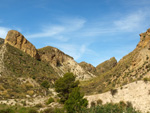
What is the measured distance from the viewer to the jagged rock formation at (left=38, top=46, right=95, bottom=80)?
324 ft

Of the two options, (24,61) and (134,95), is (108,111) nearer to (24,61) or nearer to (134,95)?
(134,95)

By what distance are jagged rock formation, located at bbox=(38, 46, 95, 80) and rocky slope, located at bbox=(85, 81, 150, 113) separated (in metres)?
67.4

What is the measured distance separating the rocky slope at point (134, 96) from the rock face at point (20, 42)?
6600 centimetres

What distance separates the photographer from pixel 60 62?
355 ft

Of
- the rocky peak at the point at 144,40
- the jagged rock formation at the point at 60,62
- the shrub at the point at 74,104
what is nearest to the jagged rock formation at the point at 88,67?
the jagged rock formation at the point at 60,62

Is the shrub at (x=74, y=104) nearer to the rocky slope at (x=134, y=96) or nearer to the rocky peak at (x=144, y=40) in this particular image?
the rocky slope at (x=134, y=96)

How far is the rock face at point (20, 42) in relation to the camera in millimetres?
85250

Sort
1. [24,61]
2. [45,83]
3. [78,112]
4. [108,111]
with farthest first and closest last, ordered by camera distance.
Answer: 1. [24,61]
2. [45,83]
3. [78,112]
4. [108,111]

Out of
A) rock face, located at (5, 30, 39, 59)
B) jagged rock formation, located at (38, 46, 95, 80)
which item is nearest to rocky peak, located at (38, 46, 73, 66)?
jagged rock formation, located at (38, 46, 95, 80)

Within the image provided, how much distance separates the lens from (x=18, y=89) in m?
46.5

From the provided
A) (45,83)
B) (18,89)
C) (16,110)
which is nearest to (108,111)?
(16,110)

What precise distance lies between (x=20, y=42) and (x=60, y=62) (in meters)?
31.3

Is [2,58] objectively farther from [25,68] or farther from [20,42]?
[20,42]

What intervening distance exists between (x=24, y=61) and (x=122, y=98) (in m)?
57.5
